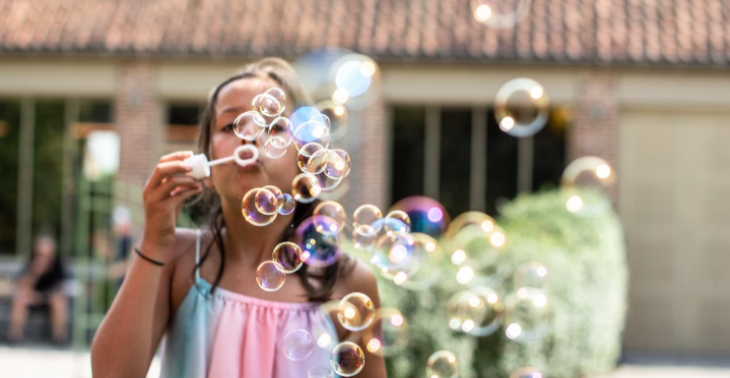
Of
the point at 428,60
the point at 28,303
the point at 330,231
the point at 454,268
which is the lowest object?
the point at 28,303

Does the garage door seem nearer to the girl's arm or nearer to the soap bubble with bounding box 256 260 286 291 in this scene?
the soap bubble with bounding box 256 260 286 291

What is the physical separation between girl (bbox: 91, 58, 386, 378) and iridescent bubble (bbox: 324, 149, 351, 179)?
1.76 feet

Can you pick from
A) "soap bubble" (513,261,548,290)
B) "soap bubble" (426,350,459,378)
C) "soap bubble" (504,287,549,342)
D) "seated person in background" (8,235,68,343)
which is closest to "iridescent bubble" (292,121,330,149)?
"soap bubble" (426,350,459,378)

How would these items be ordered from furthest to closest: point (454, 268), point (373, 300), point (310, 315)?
point (454, 268)
point (373, 300)
point (310, 315)

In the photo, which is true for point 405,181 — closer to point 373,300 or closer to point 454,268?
point 454,268

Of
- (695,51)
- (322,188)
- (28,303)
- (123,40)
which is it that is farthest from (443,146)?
(322,188)

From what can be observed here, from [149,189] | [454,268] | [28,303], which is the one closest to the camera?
[149,189]

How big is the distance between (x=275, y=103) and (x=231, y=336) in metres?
0.62

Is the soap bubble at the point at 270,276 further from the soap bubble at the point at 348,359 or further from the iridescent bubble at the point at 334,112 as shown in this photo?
the iridescent bubble at the point at 334,112

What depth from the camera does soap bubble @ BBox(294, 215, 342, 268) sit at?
2383 mm

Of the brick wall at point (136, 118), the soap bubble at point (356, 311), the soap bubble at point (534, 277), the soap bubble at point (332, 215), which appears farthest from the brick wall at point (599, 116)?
the soap bubble at point (356, 311)

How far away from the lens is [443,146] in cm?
1120

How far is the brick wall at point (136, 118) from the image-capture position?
436 inches

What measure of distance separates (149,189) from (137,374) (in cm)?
43
